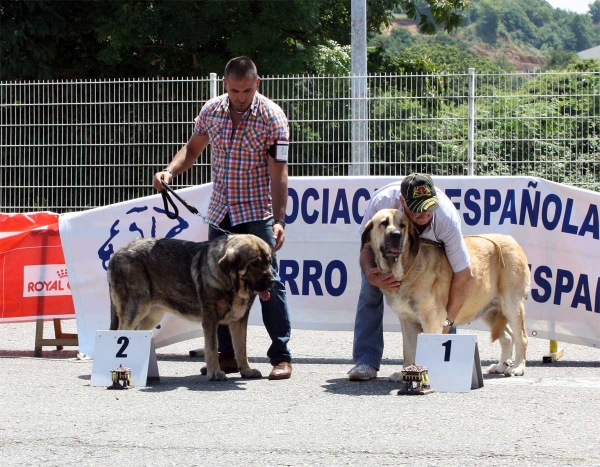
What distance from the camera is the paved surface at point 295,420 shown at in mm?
4539

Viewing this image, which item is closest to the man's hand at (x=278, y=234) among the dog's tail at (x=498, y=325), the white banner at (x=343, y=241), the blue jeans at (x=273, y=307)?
the blue jeans at (x=273, y=307)

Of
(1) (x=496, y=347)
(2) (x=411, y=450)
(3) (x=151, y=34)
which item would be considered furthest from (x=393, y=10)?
(2) (x=411, y=450)

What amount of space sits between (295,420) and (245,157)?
2.23m

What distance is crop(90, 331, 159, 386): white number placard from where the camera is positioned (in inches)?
255

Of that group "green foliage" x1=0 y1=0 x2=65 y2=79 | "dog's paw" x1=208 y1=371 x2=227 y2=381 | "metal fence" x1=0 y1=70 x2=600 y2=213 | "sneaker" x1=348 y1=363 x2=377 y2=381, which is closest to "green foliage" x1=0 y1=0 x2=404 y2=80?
"green foliage" x1=0 y1=0 x2=65 y2=79

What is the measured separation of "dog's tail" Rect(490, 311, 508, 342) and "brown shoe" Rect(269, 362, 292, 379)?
155 centimetres

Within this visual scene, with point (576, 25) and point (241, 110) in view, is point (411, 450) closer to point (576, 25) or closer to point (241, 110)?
point (241, 110)

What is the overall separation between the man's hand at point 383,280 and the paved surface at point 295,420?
2.21 ft

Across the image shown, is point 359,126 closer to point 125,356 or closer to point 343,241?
point 343,241

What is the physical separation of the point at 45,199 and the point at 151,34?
7841 millimetres

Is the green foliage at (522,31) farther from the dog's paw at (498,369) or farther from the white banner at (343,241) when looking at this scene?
the dog's paw at (498,369)

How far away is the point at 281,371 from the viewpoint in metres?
6.75

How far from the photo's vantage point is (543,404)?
18.9 feet

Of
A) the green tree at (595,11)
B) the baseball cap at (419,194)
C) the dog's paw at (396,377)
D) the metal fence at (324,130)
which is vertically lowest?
the dog's paw at (396,377)
